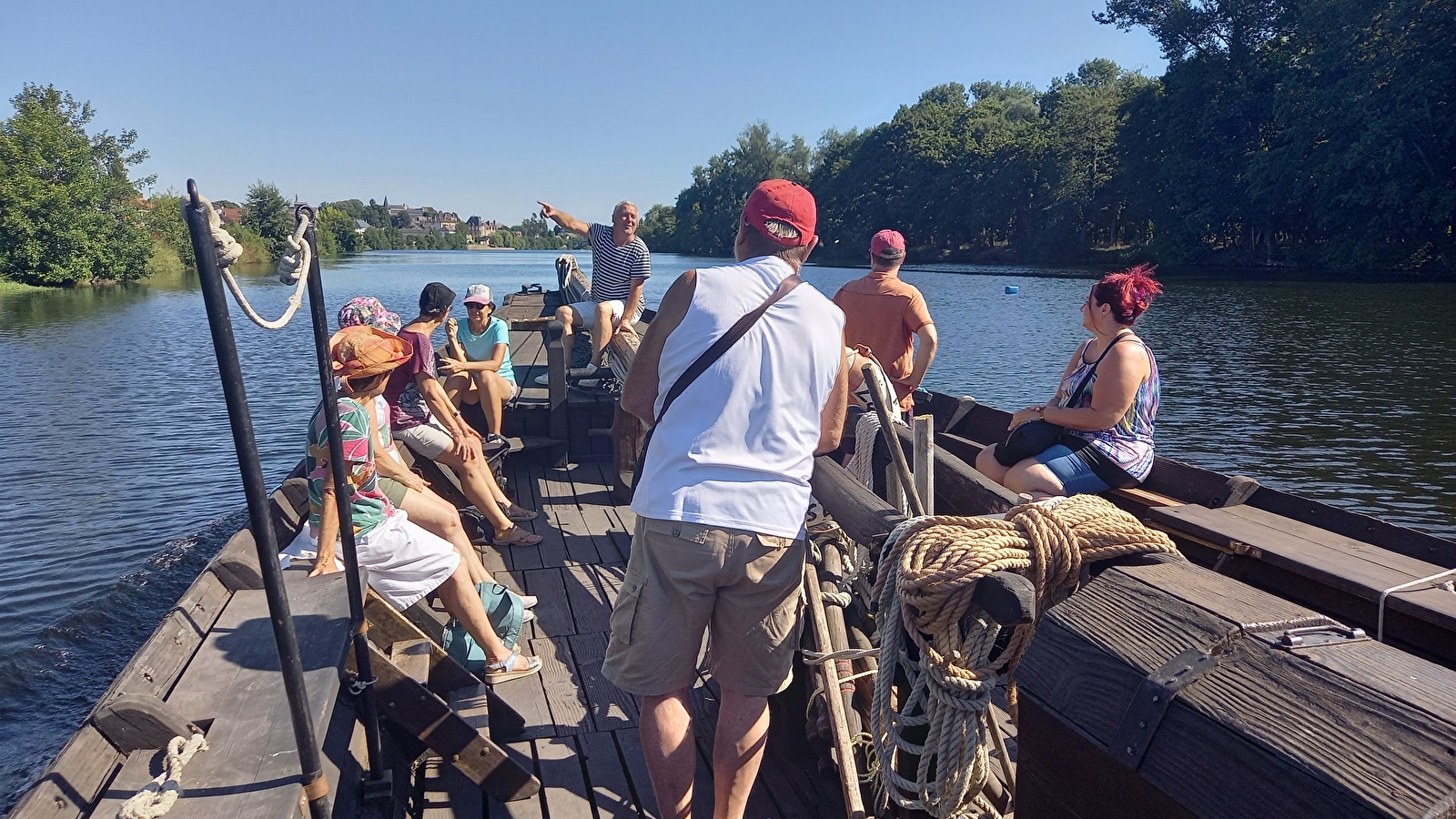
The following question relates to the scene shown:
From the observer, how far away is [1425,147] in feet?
99.3

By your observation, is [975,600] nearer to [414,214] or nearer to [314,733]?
[314,733]

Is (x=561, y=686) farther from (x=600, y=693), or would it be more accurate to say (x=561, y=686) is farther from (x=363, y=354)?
(x=363, y=354)

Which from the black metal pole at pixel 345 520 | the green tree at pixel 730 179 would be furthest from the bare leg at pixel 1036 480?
the green tree at pixel 730 179

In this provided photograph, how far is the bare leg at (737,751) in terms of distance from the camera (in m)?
2.25

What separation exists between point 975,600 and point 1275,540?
186 cm

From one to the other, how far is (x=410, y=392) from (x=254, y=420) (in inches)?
441

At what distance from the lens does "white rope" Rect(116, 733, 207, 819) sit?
5.71 feet

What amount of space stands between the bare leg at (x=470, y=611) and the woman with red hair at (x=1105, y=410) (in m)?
2.08

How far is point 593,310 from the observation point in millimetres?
7289

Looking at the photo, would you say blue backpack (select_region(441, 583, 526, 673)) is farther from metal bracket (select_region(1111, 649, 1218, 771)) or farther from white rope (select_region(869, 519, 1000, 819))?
metal bracket (select_region(1111, 649, 1218, 771))

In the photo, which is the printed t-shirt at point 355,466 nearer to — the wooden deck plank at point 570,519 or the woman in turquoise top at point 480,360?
the wooden deck plank at point 570,519

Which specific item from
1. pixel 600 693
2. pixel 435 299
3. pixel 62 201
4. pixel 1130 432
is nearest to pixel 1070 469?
pixel 1130 432

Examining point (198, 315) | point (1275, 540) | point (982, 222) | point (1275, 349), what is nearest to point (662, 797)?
point (1275, 540)

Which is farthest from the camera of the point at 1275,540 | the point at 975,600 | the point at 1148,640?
the point at 1275,540
